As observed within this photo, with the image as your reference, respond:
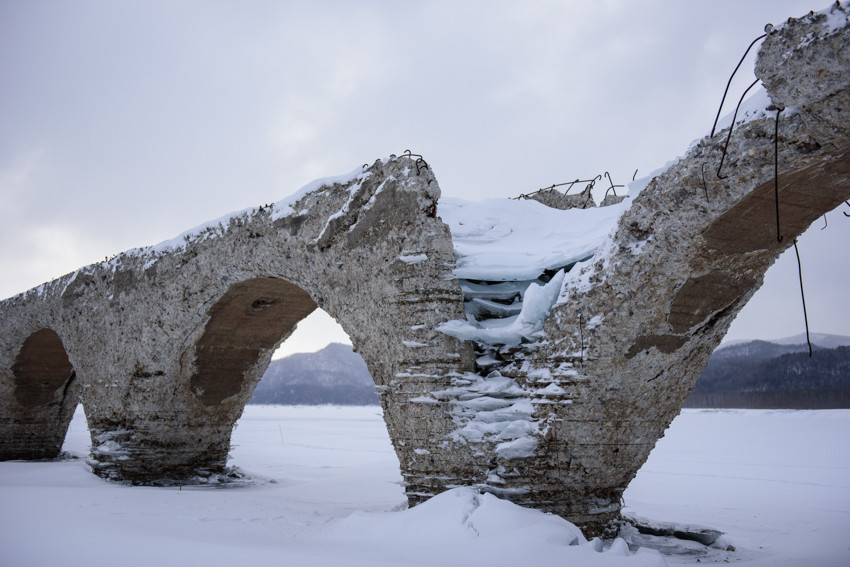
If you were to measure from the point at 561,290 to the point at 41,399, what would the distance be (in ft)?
27.4

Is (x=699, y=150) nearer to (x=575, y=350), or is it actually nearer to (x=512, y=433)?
(x=575, y=350)

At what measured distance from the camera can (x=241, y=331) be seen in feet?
21.6

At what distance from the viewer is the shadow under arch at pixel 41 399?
913 centimetres

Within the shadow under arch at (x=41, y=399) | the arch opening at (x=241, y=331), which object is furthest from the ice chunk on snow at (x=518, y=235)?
the shadow under arch at (x=41, y=399)

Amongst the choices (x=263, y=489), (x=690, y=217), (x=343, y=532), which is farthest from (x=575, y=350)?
(x=263, y=489)

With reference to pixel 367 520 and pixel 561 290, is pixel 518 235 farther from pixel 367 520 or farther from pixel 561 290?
pixel 367 520

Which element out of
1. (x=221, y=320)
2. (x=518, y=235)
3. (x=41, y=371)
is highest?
(x=518, y=235)

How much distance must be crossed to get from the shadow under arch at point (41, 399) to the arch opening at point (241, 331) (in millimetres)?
3496

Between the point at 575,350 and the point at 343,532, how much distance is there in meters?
1.68

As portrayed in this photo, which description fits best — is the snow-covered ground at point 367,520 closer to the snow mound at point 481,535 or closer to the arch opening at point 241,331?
the snow mound at point 481,535

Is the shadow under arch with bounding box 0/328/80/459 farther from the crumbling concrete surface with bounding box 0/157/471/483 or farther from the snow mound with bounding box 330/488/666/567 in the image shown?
the snow mound with bounding box 330/488/666/567

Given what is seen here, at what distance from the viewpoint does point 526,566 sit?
2961 mm

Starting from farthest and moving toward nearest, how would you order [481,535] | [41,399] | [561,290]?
[41,399], [561,290], [481,535]

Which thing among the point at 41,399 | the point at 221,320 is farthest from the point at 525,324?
the point at 41,399
